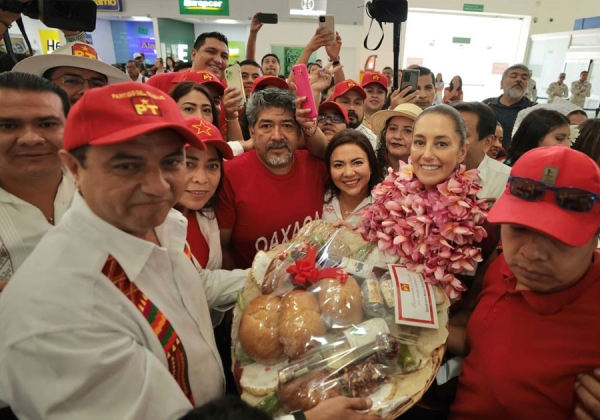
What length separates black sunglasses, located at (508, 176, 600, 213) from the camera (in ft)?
3.48

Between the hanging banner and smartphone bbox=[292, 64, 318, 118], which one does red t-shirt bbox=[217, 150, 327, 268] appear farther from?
the hanging banner

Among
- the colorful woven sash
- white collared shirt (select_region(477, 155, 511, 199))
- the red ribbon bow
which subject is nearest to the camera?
the colorful woven sash

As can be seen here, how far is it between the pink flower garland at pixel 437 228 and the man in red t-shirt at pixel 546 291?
8.3 inches

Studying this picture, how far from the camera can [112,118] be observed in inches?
34.6

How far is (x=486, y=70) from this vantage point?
1216 centimetres

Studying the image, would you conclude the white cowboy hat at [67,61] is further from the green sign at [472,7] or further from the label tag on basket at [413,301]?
the green sign at [472,7]

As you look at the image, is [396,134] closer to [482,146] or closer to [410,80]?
[482,146]

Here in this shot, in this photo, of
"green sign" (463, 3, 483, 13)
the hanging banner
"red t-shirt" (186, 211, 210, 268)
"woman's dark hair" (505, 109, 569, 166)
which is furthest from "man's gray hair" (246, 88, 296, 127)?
"green sign" (463, 3, 483, 13)

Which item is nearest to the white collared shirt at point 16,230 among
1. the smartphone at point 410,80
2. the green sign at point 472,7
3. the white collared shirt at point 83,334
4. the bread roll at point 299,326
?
the white collared shirt at point 83,334

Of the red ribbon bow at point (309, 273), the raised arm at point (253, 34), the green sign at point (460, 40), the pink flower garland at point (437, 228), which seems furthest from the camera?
the green sign at point (460, 40)

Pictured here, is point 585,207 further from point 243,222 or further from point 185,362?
point 243,222

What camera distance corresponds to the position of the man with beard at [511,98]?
453 cm

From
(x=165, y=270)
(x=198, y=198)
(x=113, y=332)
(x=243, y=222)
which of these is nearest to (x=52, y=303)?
(x=113, y=332)

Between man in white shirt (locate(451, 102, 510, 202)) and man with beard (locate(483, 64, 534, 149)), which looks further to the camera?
man with beard (locate(483, 64, 534, 149))
